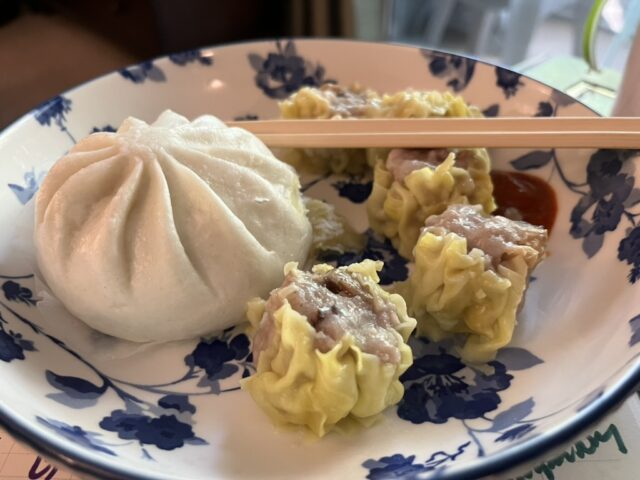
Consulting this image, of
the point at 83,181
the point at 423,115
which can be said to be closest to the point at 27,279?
the point at 83,181

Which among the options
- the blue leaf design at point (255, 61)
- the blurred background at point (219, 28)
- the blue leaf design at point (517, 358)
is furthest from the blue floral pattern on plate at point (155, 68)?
the blurred background at point (219, 28)

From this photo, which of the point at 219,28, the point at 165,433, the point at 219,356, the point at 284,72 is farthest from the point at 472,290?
the point at 219,28

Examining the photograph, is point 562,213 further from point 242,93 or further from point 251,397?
point 242,93

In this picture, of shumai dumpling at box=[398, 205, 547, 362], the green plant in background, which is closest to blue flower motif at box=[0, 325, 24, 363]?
shumai dumpling at box=[398, 205, 547, 362]

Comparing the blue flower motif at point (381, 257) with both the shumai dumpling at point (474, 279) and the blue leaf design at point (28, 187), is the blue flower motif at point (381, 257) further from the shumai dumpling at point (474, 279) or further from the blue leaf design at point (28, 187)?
the blue leaf design at point (28, 187)

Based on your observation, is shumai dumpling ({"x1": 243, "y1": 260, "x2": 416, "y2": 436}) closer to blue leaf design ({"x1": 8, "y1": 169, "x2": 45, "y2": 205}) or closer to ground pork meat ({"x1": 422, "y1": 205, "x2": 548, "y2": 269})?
ground pork meat ({"x1": 422, "y1": 205, "x2": 548, "y2": 269})
